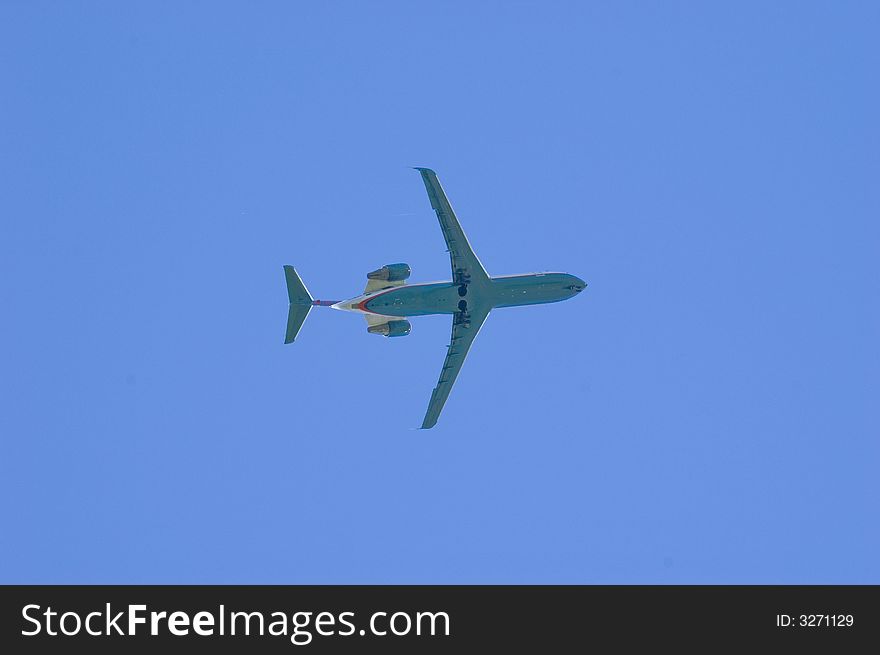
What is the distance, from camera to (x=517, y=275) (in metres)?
76.6

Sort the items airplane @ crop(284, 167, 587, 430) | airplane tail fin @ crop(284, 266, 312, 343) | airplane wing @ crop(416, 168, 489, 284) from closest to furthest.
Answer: airplane wing @ crop(416, 168, 489, 284), airplane @ crop(284, 167, 587, 430), airplane tail fin @ crop(284, 266, 312, 343)

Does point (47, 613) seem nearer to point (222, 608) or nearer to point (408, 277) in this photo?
point (222, 608)

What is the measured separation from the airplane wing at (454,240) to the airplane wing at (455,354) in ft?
9.71

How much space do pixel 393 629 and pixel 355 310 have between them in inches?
1208

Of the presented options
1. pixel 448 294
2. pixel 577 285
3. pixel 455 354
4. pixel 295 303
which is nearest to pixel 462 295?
pixel 448 294

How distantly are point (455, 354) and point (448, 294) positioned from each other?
5449 millimetres

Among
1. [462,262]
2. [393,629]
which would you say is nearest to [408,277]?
[462,262]

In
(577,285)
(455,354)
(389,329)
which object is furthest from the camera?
(455,354)

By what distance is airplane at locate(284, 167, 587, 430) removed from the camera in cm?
7450

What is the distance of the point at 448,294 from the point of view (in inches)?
2965

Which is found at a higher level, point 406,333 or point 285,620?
point 406,333

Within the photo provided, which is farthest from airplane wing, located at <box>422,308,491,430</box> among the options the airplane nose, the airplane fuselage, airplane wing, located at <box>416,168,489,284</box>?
the airplane nose

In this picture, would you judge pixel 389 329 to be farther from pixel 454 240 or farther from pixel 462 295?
pixel 454 240

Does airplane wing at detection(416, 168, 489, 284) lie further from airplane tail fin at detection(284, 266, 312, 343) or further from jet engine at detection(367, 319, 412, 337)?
airplane tail fin at detection(284, 266, 312, 343)
